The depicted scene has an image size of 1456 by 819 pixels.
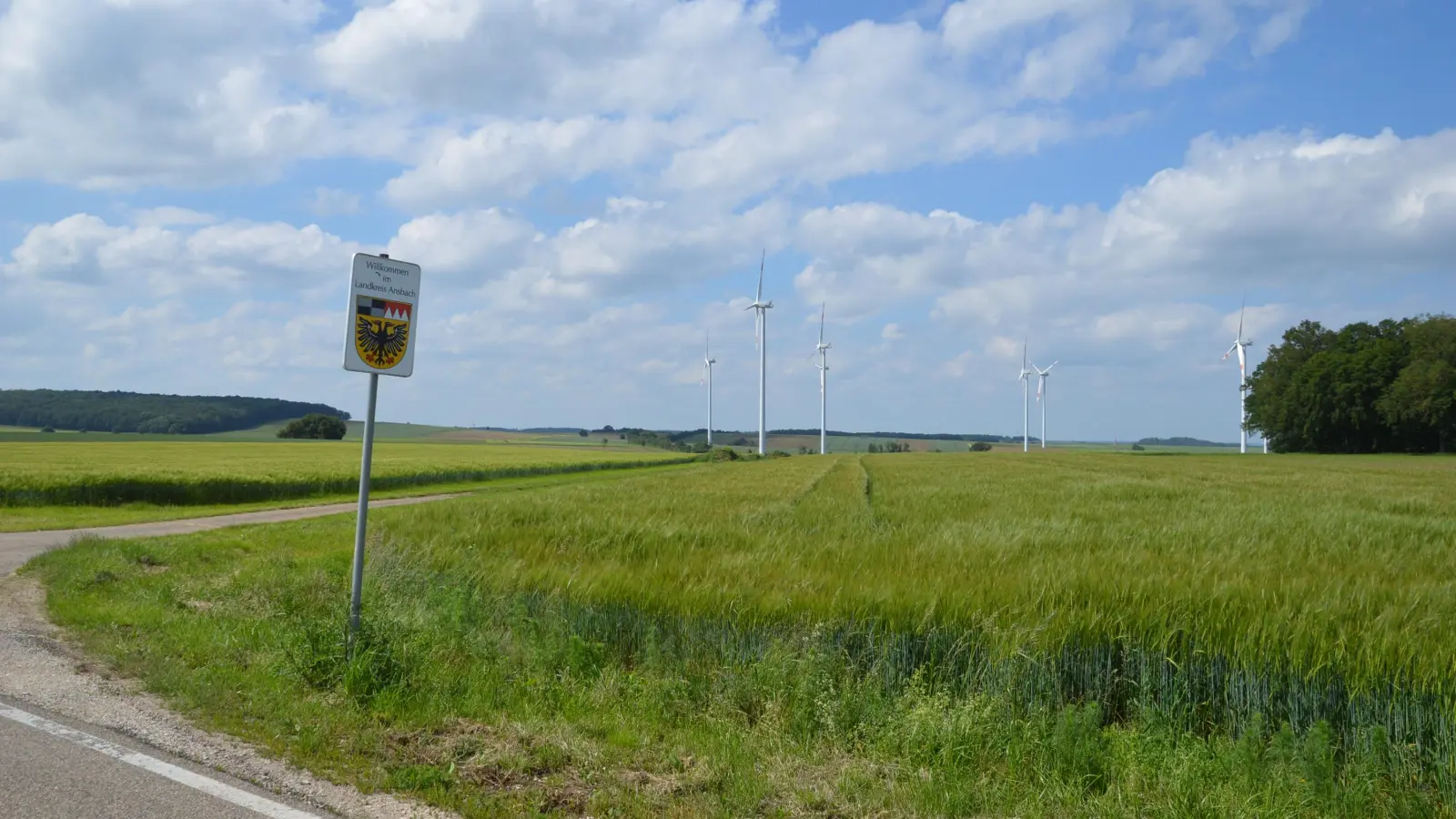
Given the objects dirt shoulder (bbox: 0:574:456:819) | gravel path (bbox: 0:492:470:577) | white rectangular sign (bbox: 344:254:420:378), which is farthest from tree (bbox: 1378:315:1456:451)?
dirt shoulder (bbox: 0:574:456:819)

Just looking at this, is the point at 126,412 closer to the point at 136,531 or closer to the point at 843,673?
the point at 136,531

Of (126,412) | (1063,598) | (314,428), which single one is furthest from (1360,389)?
(126,412)

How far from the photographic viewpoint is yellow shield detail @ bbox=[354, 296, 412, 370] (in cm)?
841

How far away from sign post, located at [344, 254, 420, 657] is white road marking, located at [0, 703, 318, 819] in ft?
7.01

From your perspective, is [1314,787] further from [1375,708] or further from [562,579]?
[562,579]

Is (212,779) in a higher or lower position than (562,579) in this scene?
lower

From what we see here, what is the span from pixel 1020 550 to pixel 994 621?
14.3 feet

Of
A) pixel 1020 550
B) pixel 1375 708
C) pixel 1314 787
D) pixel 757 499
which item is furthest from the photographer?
pixel 757 499

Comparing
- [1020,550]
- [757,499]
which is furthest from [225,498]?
[1020,550]

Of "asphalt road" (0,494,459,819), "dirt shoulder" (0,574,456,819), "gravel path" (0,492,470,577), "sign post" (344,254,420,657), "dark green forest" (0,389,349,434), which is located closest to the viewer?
"asphalt road" (0,494,459,819)

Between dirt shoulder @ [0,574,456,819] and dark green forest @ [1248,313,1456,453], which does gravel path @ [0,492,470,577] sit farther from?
dark green forest @ [1248,313,1456,453]

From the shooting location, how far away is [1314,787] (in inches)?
219

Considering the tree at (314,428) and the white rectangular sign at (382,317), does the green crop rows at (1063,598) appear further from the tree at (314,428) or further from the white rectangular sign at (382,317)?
the tree at (314,428)

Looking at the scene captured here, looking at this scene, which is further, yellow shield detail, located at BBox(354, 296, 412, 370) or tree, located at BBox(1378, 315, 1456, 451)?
tree, located at BBox(1378, 315, 1456, 451)
